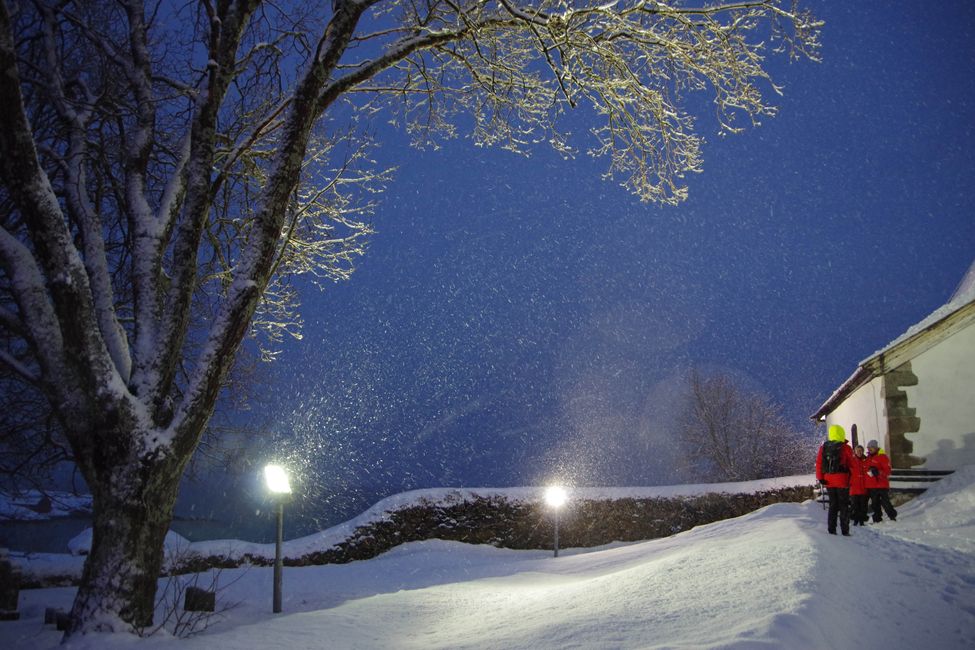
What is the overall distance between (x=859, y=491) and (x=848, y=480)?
7.22ft

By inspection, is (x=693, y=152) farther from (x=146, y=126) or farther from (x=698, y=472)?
(x=698, y=472)

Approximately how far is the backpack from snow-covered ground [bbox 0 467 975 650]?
100 centimetres

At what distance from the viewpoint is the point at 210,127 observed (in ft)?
22.7

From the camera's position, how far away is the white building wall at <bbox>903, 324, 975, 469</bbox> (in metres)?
12.6

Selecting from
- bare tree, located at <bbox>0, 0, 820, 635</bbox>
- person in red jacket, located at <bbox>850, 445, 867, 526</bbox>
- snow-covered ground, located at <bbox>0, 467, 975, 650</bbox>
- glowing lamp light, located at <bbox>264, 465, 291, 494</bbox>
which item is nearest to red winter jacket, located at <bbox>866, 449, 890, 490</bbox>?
person in red jacket, located at <bbox>850, 445, 867, 526</bbox>

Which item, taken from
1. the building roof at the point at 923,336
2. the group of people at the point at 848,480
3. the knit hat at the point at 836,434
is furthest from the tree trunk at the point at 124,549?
the building roof at the point at 923,336

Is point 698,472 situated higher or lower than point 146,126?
lower

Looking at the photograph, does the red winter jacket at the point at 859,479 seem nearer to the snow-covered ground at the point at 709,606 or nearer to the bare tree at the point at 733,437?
the snow-covered ground at the point at 709,606

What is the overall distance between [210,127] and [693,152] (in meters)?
6.37

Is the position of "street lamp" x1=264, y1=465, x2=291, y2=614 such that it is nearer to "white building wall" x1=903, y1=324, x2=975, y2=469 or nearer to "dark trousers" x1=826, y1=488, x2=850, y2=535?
"dark trousers" x1=826, y1=488, x2=850, y2=535

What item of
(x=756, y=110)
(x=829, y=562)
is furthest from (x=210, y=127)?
(x=829, y=562)

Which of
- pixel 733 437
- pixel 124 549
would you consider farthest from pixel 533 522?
pixel 733 437

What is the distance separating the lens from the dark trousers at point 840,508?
9070 millimetres

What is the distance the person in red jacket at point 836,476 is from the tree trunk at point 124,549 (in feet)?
30.8
